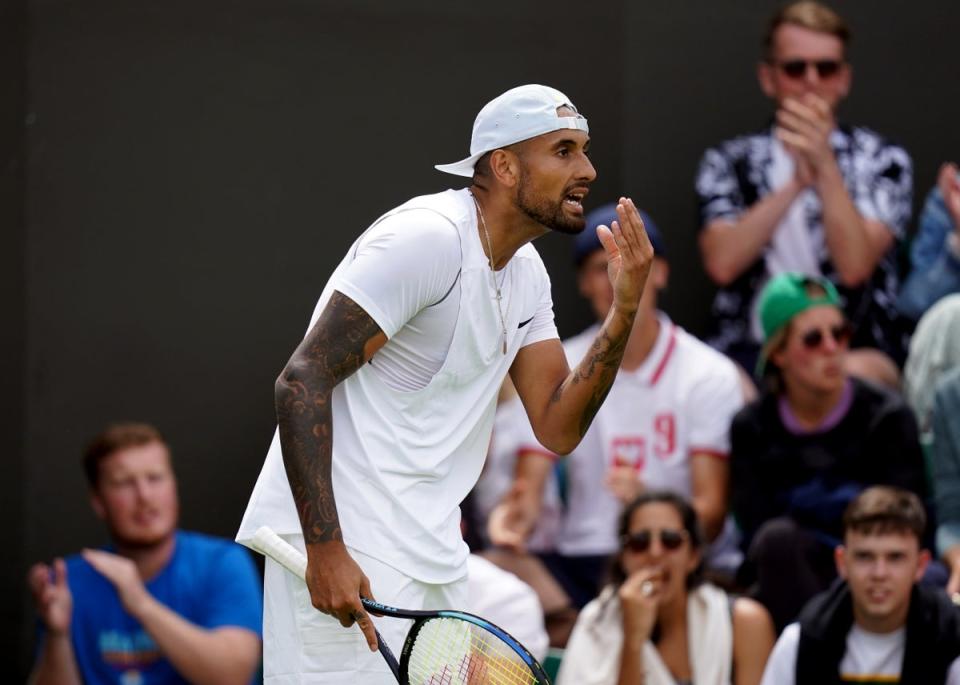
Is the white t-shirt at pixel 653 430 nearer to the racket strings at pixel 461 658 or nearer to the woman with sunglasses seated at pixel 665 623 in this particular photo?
the woman with sunglasses seated at pixel 665 623

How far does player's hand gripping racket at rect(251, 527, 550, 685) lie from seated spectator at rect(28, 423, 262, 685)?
6.04 ft

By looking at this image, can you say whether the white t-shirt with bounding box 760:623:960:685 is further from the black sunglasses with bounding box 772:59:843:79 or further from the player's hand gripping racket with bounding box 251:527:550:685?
the black sunglasses with bounding box 772:59:843:79

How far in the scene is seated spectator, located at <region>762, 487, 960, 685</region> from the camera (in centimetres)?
485

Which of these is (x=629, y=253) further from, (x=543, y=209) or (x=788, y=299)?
(x=788, y=299)

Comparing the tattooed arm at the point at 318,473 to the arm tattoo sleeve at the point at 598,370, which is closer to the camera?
the tattooed arm at the point at 318,473

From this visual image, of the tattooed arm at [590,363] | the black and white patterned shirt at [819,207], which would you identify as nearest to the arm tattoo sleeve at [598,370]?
the tattooed arm at [590,363]

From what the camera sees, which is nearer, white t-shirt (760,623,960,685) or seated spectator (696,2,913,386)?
white t-shirt (760,623,960,685)

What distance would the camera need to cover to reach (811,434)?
18.6 feet

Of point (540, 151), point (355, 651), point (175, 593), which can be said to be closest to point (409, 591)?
point (355, 651)

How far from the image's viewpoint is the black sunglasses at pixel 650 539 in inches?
210

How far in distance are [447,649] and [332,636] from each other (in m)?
0.23

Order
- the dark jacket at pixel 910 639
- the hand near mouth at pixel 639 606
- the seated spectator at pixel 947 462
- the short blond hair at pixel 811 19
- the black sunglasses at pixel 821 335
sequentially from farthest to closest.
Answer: the short blond hair at pixel 811 19 → the black sunglasses at pixel 821 335 → the seated spectator at pixel 947 462 → the hand near mouth at pixel 639 606 → the dark jacket at pixel 910 639

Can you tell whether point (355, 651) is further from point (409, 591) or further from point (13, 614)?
point (13, 614)

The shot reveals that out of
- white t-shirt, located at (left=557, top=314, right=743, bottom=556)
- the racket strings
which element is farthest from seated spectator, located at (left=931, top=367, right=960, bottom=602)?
the racket strings
